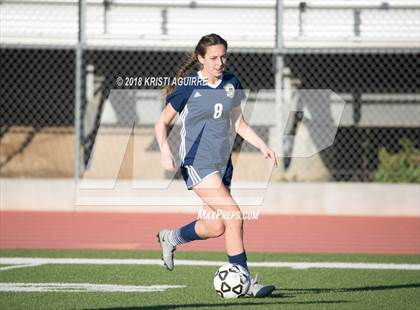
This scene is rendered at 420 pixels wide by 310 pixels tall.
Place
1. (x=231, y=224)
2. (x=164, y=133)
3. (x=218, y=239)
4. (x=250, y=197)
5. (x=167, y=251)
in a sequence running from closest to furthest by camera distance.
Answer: (x=231, y=224)
(x=164, y=133)
(x=167, y=251)
(x=218, y=239)
(x=250, y=197)

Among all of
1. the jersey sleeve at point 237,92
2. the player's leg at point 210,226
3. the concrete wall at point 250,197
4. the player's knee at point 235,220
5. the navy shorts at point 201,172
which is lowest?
the concrete wall at point 250,197

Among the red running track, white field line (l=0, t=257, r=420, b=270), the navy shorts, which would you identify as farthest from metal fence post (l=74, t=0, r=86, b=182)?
the navy shorts

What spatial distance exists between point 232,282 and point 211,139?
114cm

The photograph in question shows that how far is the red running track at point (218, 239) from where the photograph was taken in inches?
471

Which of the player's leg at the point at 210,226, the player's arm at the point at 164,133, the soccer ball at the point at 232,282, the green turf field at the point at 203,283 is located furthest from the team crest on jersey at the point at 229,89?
the green turf field at the point at 203,283

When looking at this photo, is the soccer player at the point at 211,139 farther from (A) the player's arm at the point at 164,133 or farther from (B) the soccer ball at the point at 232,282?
(B) the soccer ball at the point at 232,282

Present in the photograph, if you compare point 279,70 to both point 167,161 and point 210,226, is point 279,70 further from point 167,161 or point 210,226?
point 167,161

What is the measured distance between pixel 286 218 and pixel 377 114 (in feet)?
14.5

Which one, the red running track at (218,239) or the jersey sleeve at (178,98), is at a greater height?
the jersey sleeve at (178,98)

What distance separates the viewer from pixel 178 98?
24.7ft

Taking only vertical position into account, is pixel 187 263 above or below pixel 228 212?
below

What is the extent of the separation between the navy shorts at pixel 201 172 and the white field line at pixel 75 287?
1.07 metres

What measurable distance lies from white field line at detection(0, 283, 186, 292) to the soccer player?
0.80 meters

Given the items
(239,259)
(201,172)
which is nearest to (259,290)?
(239,259)
